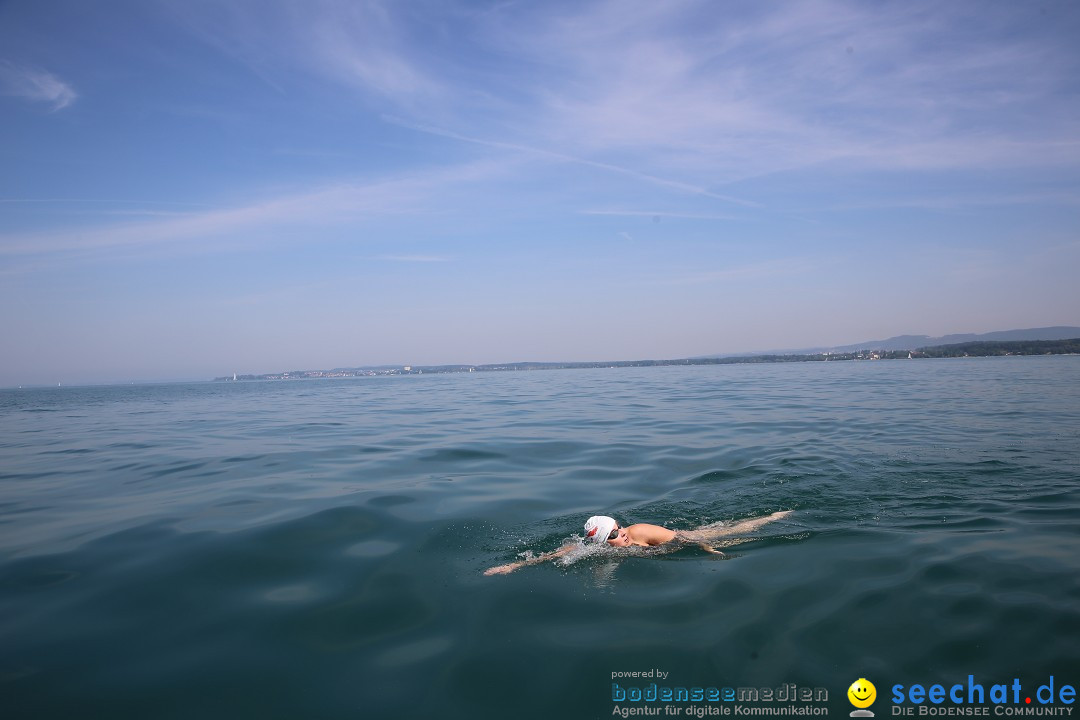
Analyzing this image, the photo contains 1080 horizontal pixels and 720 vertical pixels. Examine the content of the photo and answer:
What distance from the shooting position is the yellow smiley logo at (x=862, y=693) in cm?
468

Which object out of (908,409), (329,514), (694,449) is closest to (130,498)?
(329,514)

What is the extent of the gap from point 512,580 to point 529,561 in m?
0.67

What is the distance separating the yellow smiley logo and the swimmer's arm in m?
4.02

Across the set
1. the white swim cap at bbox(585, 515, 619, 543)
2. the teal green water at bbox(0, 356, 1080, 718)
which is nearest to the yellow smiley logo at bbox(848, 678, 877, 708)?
the teal green water at bbox(0, 356, 1080, 718)

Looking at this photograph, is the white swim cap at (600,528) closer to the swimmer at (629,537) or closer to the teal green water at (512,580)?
the swimmer at (629,537)

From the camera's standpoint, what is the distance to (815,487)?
37.2 ft

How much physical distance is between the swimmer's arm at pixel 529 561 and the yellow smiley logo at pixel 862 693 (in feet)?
13.2

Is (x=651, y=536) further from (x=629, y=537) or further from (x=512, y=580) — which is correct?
(x=512, y=580)

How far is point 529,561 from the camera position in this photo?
7828mm

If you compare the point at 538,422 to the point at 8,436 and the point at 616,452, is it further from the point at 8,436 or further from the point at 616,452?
the point at 8,436

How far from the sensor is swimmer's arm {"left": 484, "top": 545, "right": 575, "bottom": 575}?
7477mm

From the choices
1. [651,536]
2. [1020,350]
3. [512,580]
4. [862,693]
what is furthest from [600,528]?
[1020,350]

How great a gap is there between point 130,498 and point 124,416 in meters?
27.1

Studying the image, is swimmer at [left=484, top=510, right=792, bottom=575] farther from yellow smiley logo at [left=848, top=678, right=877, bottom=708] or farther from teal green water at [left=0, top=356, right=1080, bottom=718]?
yellow smiley logo at [left=848, top=678, right=877, bottom=708]
